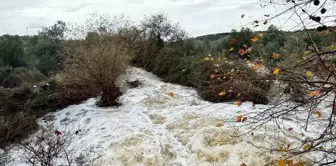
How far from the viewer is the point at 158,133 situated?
5961 millimetres

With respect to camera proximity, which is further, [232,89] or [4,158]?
[232,89]

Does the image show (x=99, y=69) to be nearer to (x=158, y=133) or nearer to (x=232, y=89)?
(x=158, y=133)

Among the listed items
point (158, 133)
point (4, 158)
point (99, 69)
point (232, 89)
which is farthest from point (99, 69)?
point (232, 89)

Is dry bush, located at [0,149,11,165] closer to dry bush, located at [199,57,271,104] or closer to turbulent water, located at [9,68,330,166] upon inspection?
turbulent water, located at [9,68,330,166]

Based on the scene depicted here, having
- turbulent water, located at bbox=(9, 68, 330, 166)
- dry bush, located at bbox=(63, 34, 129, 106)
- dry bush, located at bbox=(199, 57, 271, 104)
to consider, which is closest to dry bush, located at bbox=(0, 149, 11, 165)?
turbulent water, located at bbox=(9, 68, 330, 166)

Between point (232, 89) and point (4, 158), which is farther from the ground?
point (232, 89)

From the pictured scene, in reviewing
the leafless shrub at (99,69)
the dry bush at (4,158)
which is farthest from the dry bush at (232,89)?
the dry bush at (4,158)

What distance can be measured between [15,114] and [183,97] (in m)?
3.98

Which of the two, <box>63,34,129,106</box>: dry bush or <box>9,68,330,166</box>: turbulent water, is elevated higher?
<box>63,34,129,106</box>: dry bush

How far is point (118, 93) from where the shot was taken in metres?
7.69

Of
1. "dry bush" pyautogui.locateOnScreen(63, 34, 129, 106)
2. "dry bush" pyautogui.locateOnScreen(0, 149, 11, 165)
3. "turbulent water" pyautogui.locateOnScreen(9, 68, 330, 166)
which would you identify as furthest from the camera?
"dry bush" pyautogui.locateOnScreen(63, 34, 129, 106)

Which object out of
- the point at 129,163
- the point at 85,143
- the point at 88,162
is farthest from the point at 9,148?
the point at 129,163

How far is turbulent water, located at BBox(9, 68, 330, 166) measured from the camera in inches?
199

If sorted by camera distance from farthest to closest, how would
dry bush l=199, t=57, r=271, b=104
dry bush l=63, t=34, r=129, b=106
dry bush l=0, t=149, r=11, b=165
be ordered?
dry bush l=199, t=57, r=271, b=104 < dry bush l=63, t=34, r=129, b=106 < dry bush l=0, t=149, r=11, b=165
